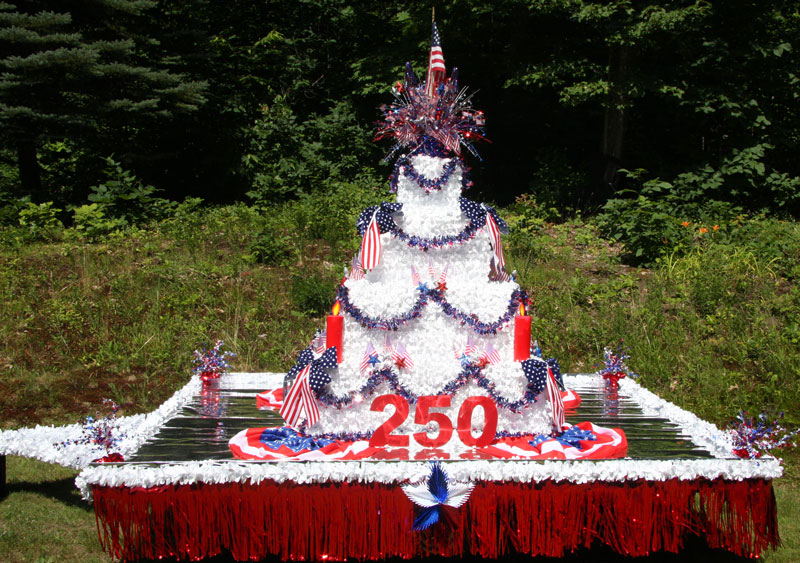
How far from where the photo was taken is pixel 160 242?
973 cm

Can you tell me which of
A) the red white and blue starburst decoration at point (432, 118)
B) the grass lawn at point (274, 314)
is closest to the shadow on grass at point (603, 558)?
the grass lawn at point (274, 314)

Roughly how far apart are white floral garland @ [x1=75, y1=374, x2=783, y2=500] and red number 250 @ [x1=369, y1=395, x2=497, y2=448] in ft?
1.54

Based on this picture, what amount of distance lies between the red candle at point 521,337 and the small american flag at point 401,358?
2.45ft

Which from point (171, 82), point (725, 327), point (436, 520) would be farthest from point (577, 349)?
point (171, 82)

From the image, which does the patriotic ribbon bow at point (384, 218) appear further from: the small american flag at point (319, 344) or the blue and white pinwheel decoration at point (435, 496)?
the blue and white pinwheel decoration at point (435, 496)

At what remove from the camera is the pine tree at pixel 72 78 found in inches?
391

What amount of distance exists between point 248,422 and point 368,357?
1.19 metres

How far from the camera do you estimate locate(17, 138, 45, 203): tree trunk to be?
11.2 metres

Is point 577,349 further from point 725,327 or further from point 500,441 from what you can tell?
point 500,441

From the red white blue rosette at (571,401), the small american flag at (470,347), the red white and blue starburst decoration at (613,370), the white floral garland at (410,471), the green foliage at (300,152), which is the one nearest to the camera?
the white floral garland at (410,471)

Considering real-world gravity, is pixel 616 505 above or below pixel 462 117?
below

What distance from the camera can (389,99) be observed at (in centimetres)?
1445

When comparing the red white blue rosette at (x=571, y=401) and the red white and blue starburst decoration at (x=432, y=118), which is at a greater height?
the red white and blue starburst decoration at (x=432, y=118)

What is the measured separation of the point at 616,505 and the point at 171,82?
10.5 m
